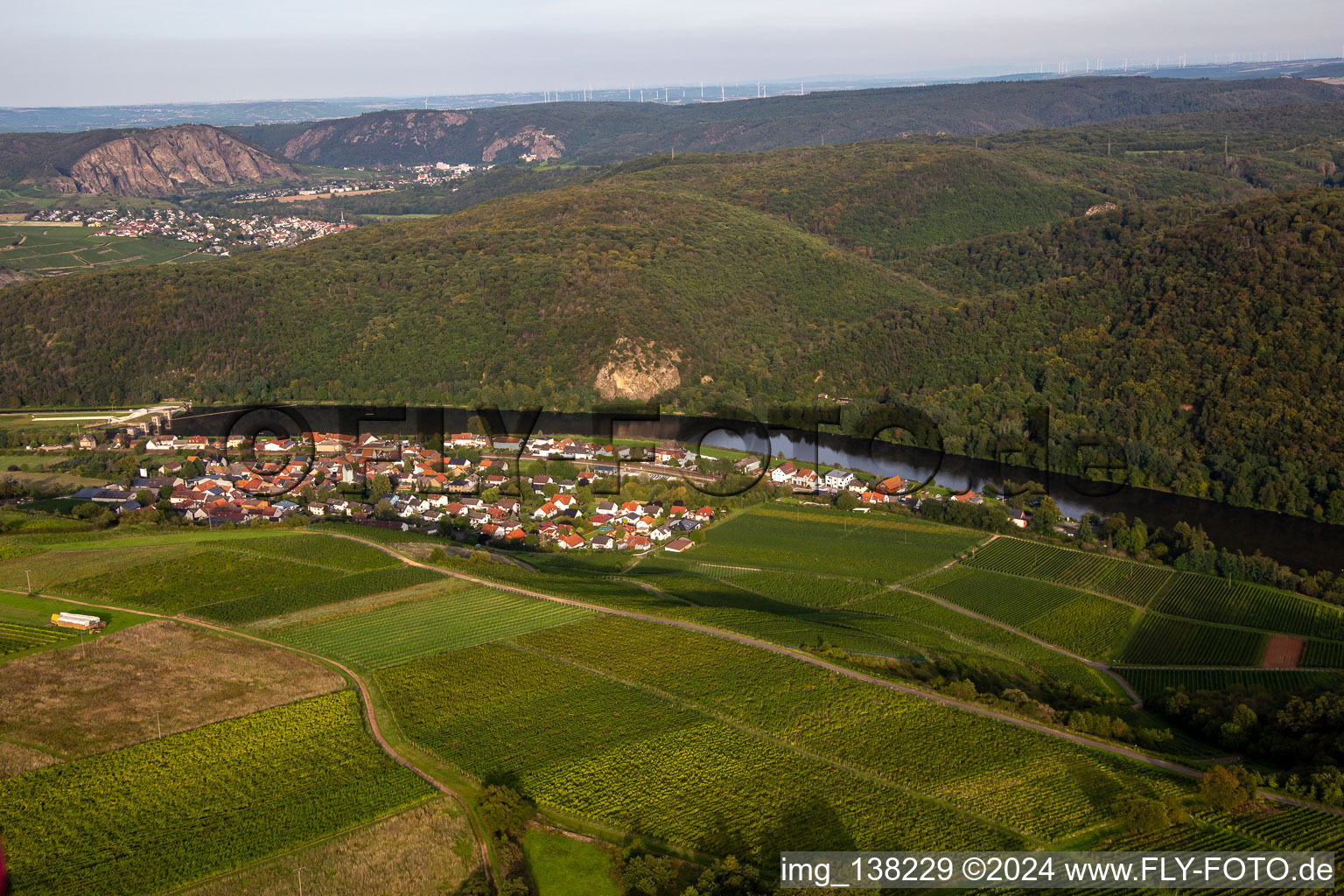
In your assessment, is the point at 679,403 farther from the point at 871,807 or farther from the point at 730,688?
the point at 871,807

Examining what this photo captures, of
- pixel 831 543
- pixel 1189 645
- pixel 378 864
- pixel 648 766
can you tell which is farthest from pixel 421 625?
pixel 1189 645

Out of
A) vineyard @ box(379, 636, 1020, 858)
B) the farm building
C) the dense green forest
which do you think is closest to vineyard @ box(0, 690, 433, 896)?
vineyard @ box(379, 636, 1020, 858)

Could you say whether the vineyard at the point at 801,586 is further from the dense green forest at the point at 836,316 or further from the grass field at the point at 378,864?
the dense green forest at the point at 836,316

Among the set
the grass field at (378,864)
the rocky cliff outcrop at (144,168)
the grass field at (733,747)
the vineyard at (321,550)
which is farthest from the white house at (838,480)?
the rocky cliff outcrop at (144,168)

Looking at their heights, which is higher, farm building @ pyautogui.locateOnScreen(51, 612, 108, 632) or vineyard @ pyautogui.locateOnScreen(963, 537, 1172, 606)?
farm building @ pyautogui.locateOnScreen(51, 612, 108, 632)

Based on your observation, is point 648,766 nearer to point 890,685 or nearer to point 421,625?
point 890,685

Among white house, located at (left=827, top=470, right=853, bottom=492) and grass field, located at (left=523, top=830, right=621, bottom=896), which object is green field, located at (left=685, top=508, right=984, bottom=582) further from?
grass field, located at (left=523, top=830, right=621, bottom=896)
